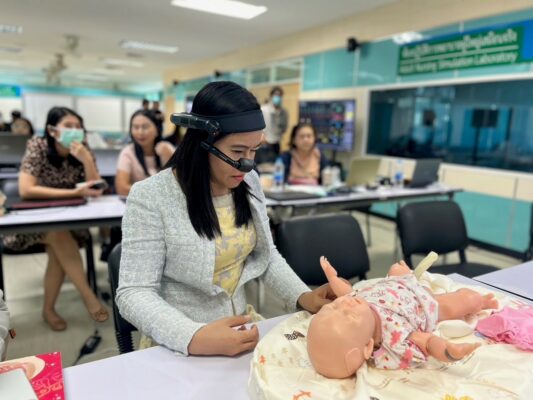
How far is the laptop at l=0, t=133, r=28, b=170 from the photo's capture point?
425 centimetres

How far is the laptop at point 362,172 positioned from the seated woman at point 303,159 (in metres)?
0.38

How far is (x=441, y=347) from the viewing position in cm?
81

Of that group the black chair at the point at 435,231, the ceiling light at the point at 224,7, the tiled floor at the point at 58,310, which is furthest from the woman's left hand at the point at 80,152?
the ceiling light at the point at 224,7

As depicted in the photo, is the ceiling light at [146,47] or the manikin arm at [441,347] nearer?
the manikin arm at [441,347]

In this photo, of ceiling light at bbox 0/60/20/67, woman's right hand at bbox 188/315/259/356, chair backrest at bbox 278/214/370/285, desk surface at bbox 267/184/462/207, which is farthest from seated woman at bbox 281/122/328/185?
ceiling light at bbox 0/60/20/67

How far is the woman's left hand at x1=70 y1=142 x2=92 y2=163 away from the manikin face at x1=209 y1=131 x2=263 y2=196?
177 cm

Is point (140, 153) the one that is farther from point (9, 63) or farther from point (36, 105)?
point (36, 105)

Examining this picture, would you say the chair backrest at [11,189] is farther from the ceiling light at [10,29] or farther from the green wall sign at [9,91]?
the green wall sign at [9,91]

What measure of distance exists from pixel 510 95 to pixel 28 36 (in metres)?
8.83

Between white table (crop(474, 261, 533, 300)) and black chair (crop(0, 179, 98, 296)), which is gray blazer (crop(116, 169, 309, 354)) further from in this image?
black chair (crop(0, 179, 98, 296))

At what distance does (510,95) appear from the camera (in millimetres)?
4242

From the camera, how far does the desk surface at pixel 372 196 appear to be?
117 inches

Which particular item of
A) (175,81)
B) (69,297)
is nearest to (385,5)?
(69,297)

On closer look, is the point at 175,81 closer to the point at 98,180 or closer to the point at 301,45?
the point at 301,45
